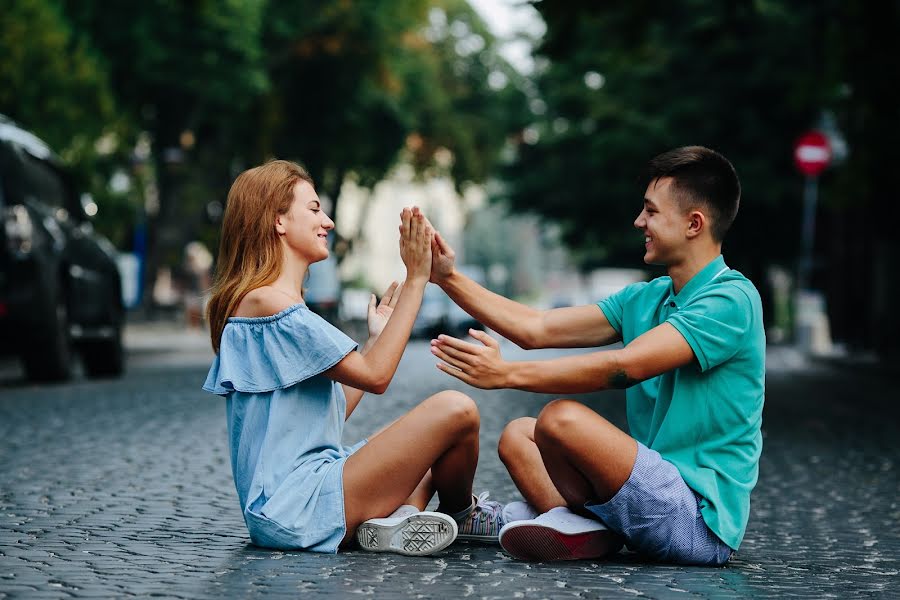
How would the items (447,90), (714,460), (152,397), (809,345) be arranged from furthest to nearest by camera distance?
(447,90)
(809,345)
(152,397)
(714,460)

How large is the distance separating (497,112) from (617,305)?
37.3 meters

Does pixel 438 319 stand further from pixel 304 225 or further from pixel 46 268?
pixel 304 225

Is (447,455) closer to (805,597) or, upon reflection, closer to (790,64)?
(805,597)

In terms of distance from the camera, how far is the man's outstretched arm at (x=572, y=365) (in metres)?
4.71

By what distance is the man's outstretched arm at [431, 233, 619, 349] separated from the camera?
555cm

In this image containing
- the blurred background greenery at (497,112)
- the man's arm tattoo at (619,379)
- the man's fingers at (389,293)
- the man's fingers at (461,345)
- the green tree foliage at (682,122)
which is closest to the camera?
the man's fingers at (461,345)

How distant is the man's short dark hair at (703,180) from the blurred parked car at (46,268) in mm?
9790

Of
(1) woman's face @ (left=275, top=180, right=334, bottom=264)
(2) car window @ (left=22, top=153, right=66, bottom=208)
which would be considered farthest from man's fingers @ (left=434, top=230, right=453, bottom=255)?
(2) car window @ (left=22, top=153, right=66, bottom=208)

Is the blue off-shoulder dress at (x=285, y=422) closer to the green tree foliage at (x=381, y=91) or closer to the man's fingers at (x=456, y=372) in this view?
the man's fingers at (x=456, y=372)

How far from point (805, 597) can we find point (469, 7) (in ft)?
151

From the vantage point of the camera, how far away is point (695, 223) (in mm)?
5145

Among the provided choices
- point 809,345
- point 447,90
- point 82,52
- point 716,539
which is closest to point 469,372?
point 716,539

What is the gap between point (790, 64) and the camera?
31.5 m

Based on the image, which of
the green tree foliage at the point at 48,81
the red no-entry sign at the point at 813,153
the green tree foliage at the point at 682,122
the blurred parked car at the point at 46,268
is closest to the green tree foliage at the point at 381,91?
the green tree foliage at the point at 682,122
